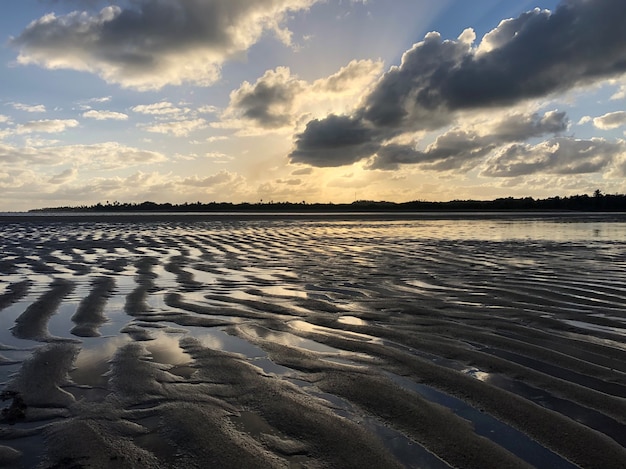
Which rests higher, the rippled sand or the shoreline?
the shoreline

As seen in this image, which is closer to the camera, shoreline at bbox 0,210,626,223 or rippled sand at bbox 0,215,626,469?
rippled sand at bbox 0,215,626,469

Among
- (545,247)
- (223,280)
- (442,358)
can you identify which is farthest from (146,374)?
(545,247)

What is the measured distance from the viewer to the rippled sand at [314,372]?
2848mm

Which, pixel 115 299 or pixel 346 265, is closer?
pixel 115 299

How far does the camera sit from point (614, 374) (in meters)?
4.04

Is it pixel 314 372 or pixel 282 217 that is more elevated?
pixel 282 217

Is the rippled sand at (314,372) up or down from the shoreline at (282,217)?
down

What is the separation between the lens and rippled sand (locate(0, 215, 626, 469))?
2848 millimetres

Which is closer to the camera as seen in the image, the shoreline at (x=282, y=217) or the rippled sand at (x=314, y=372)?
the rippled sand at (x=314, y=372)

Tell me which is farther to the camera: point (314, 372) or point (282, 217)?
point (282, 217)

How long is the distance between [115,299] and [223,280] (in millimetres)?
2274

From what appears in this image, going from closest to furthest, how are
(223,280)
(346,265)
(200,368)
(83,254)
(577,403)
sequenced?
(577,403) < (200,368) < (223,280) < (346,265) < (83,254)

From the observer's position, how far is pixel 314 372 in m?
4.14

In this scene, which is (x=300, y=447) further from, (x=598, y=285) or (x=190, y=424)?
(x=598, y=285)
